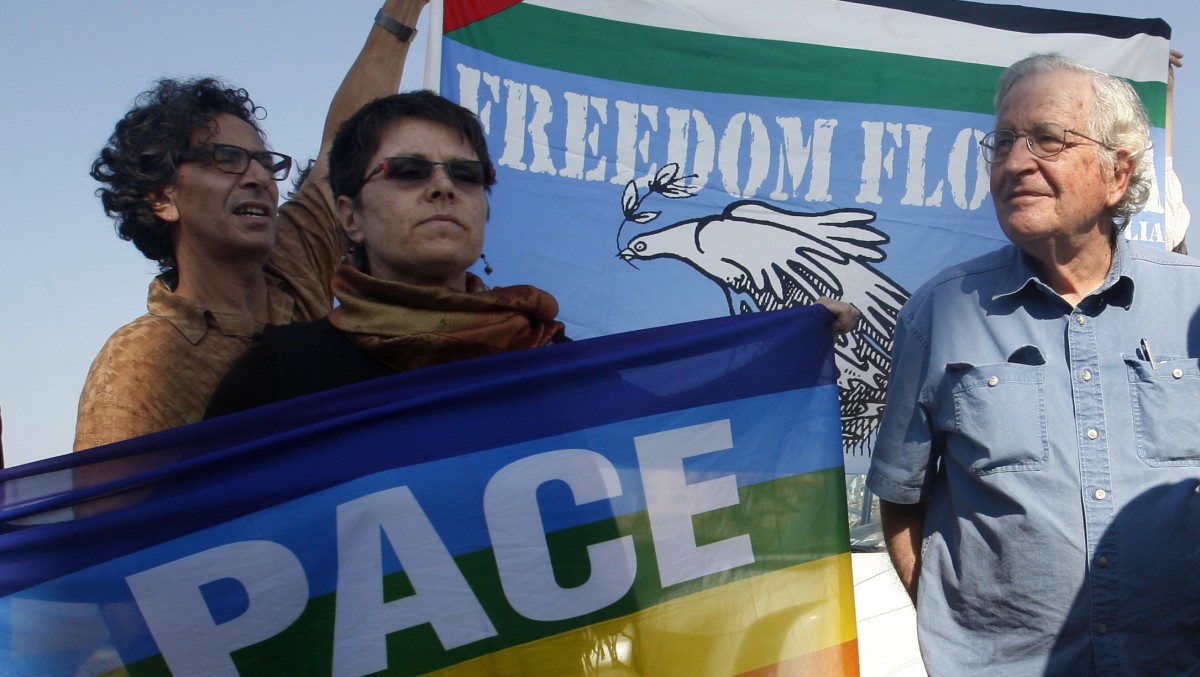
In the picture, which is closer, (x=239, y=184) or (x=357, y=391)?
(x=357, y=391)

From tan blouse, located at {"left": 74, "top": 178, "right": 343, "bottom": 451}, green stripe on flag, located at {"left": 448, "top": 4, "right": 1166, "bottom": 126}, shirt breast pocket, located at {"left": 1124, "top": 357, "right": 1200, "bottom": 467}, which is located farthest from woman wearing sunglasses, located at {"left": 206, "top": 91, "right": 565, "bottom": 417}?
green stripe on flag, located at {"left": 448, "top": 4, "right": 1166, "bottom": 126}

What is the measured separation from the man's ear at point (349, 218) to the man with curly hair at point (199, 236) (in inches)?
17.8

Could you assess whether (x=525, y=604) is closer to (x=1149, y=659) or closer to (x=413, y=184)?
(x=413, y=184)

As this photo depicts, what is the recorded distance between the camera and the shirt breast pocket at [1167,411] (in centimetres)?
216

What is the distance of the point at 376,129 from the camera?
2375 millimetres

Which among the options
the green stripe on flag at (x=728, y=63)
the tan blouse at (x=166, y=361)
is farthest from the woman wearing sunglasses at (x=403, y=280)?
the green stripe on flag at (x=728, y=63)

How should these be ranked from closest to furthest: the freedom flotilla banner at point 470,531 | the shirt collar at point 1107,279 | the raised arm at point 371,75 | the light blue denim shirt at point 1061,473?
the freedom flotilla banner at point 470,531, the light blue denim shirt at point 1061,473, the shirt collar at point 1107,279, the raised arm at point 371,75

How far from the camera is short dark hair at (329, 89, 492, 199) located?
238 centimetres

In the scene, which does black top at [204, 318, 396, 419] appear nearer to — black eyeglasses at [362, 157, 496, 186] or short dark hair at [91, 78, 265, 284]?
black eyeglasses at [362, 157, 496, 186]

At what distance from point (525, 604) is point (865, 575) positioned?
262 centimetres

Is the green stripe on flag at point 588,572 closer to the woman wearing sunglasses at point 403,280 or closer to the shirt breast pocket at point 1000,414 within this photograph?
the shirt breast pocket at point 1000,414

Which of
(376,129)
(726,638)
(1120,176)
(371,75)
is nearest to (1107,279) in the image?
(1120,176)

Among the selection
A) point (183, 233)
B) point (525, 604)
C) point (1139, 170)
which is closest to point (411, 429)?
point (525, 604)

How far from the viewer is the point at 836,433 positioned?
2443mm
